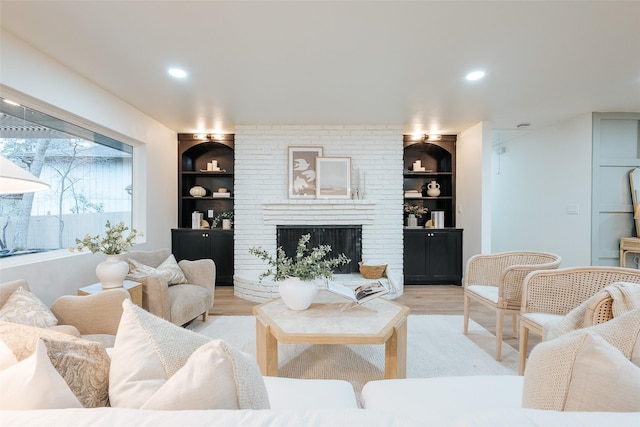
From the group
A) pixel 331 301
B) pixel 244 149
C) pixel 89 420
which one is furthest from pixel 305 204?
pixel 89 420

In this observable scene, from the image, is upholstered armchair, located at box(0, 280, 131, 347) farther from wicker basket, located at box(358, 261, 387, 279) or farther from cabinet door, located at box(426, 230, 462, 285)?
cabinet door, located at box(426, 230, 462, 285)

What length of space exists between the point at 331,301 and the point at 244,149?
→ 2831mm

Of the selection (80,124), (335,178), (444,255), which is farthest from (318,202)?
(80,124)

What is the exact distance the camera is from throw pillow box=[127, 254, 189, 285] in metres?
2.59

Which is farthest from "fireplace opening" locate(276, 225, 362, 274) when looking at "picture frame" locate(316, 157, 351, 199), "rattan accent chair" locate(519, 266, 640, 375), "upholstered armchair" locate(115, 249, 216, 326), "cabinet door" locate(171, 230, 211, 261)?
"rattan accent chair" locate(519, 266, 640, 375)

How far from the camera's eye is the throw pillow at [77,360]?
717 mm

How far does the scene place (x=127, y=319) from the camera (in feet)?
2.73

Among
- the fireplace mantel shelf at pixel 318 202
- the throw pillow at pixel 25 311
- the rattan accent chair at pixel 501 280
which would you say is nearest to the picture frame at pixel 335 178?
the fireplace mantel shelf at pixel 318 202

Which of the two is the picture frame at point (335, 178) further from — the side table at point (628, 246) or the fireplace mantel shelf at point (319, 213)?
the side table at point (628, 246)

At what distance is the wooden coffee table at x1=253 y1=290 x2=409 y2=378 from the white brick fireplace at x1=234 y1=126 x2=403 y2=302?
88.5 inches

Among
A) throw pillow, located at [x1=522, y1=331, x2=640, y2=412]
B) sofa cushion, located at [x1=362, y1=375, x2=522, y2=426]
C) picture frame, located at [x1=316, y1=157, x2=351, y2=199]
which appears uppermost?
picture frame, located at [x1=316, y1=157, x2=351, y2=199]

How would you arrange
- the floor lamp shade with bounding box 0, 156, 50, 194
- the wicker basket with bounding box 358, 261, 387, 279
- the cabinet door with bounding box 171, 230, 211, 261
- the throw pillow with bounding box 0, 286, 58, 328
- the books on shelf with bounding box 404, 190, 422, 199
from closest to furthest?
the floor lamp shade with bounding box 0, 156, 50, 194 → the throw pillow with bounding box 0, 286, 58, 328 → the wicker basket with bounding box 358, 261, 387, 279 → the cabinet door with bounding box 171, 230, 211, 261 → the books on shelf with bounding box 404, 190, 422, 199

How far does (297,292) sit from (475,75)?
2.36 m

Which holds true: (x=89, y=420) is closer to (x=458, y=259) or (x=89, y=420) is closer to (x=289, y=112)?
(x=289, y=112)
